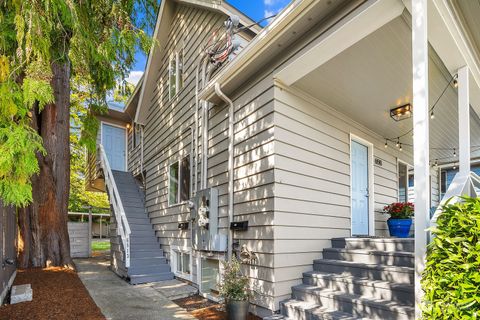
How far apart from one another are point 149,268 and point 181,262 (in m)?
0.73

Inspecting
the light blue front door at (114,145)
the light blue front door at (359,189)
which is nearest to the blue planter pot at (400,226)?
the light blue front door at (359,189)

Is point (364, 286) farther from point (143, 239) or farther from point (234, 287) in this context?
point (143, 239)

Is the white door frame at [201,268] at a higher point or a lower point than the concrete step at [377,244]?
lower

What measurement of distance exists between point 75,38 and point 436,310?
4527 mm

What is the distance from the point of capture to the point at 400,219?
21.1 ft

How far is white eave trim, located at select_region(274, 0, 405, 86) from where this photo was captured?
10.7ft

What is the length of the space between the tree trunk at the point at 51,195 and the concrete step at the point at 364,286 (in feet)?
18.4

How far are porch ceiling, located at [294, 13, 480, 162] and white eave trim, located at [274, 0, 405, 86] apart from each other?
209 mm

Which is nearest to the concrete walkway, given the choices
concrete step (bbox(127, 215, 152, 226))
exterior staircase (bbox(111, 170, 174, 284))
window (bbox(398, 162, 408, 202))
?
exterior staircase (bbox(111, 170, 174, 284))

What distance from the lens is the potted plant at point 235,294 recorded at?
13.9 feet

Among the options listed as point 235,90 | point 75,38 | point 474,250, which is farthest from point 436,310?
point 75,38

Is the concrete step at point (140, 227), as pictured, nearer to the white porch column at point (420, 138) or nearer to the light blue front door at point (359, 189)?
the light blue front door at point (359, 189)

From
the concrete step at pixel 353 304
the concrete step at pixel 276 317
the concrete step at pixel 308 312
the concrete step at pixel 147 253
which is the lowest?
the concrete step at pixel 276 317

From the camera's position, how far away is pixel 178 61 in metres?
8.45
